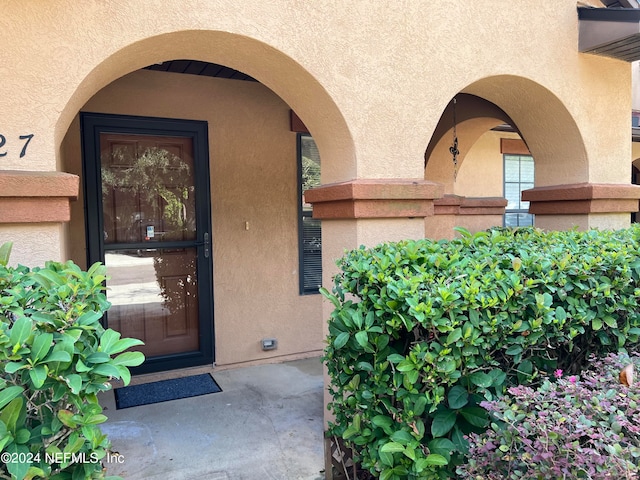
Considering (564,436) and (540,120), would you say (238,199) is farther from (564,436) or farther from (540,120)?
(564,436)

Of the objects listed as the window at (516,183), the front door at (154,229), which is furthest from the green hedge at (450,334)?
the window at (516,183)

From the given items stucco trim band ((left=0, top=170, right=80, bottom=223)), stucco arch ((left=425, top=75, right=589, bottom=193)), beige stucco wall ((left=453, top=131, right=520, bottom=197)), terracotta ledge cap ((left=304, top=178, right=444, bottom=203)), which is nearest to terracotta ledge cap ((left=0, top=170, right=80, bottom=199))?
stucco trim band ((left=0, top=170, right=80, bottom=223))

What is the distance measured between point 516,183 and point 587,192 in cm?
409

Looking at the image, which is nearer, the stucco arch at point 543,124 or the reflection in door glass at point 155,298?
the stucco arch at point 543,124

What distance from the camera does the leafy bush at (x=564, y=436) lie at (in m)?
1.43

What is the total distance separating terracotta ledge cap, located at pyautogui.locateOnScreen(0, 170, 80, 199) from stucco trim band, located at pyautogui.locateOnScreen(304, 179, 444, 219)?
5.34ft

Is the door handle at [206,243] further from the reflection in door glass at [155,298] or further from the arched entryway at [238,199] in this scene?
the reflection in door glass at [155,298]

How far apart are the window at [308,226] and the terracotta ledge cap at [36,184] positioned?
3149mm

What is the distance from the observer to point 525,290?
6.95 feet

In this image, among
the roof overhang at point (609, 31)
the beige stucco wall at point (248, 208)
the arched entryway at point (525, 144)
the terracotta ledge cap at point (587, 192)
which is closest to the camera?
the roof overhang at point (609, 31)

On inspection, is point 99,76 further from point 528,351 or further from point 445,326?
point 528,351

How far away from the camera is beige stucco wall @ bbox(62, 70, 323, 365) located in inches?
187

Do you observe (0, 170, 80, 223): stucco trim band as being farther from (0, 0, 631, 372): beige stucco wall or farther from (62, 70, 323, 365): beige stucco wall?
(62, 70, 323, 365): beige stucco wall

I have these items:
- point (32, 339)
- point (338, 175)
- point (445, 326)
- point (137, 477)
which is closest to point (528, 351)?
point (445, 326)
